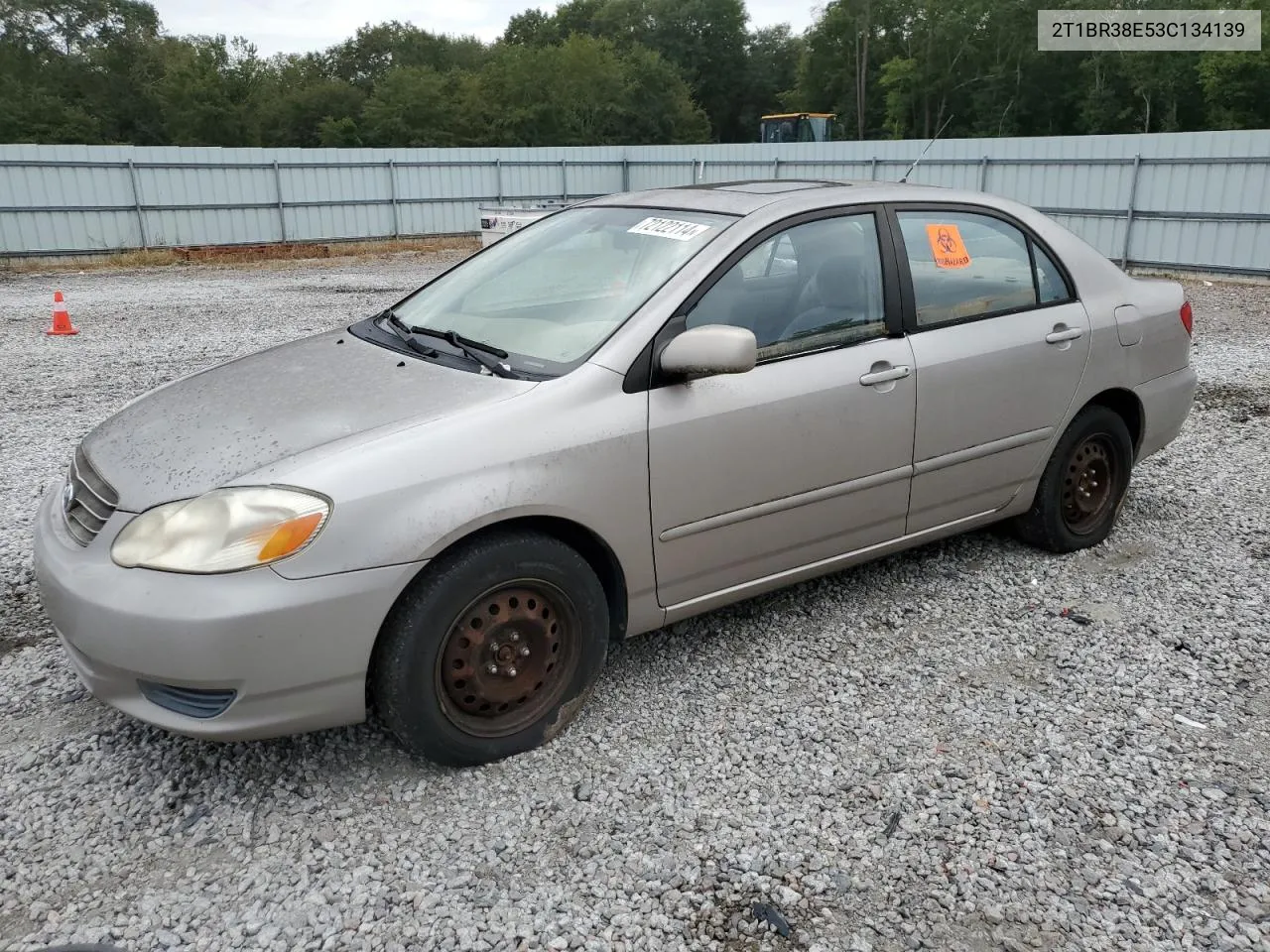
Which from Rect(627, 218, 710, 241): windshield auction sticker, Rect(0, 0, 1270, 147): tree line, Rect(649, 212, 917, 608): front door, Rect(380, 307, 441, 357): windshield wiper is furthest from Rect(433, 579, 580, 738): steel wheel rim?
Rect(0, 0, 1270, 147): tree line

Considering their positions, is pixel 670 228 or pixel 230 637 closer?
pixel 230 637

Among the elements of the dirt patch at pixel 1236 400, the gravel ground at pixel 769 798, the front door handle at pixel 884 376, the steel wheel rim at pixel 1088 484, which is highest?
the front door handle at pixel 884 376

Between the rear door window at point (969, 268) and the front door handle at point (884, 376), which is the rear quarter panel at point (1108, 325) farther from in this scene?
the front door handle at point (884, 376)

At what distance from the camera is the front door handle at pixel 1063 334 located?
4027 mm

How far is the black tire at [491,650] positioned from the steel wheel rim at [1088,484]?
243 centimetres

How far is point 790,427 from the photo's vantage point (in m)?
3.29

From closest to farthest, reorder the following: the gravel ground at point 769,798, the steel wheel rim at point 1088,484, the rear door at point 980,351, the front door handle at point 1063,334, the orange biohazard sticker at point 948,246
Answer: the gravel ground at point 769,798 → the rear door at point 980,351 → the orange biohazard sticker at point 948,246 → the front door handle at point 1063,334 → the steel wheel rim at point 1088,484

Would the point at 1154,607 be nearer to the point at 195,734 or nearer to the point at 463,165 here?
the point at 195,734

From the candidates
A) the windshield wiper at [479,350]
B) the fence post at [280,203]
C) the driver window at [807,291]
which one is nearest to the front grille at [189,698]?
the windshield wiper at [479,350]

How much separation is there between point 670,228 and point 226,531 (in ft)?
6.04

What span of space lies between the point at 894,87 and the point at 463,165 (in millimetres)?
41261

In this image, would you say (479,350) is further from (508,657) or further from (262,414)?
(508,657)

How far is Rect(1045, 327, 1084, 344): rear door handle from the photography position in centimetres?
403

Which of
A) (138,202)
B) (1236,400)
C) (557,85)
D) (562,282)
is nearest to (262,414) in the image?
(562,282)
